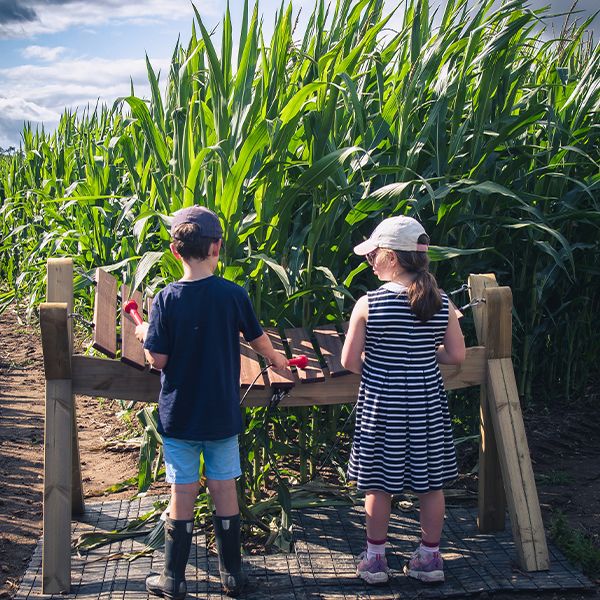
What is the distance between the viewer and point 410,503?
3.56 m

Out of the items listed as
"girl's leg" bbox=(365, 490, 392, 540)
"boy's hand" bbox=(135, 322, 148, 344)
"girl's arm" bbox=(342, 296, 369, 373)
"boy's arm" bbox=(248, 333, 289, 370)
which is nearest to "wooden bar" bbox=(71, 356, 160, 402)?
"boy's hand" bbox=(135, 322, 148, 344)

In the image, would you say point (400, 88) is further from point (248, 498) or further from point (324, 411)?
point (248, 498)

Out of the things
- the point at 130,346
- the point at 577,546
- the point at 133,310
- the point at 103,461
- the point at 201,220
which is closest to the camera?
the point at 201,220

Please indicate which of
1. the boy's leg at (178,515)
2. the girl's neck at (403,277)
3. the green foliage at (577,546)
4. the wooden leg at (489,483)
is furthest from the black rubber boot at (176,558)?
the green foliage at (577,546)

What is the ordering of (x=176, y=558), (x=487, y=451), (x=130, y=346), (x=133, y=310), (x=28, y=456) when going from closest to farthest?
(x=176, y=558) < (x=130, y=346) < (x=133, y=310) < (x=487, y=451) < (x=28, y=456)

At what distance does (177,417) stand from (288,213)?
2.81ft

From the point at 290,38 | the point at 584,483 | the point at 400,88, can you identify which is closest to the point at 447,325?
the point at 400,88

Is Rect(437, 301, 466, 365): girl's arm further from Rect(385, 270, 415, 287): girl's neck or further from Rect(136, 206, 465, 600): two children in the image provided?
Rect(385, 270, 415, 287): girl's neck

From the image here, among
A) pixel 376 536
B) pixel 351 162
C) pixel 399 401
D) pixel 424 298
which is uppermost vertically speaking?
pixel 351 162

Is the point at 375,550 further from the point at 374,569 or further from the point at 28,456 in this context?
the point at 28,456

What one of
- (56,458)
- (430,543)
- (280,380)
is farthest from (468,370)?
(56,458)

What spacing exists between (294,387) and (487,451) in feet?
2.70

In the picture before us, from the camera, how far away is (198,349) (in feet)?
8.84

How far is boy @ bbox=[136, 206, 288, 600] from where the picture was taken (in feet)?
8.79
